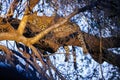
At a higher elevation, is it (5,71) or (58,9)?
(58,9)

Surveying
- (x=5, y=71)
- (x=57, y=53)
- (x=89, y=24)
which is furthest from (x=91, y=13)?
(x=5, y=71)

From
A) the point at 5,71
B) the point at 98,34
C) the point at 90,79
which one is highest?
the point at 98,34

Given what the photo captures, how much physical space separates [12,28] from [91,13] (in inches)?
56.5

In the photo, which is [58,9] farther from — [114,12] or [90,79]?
[90,79]

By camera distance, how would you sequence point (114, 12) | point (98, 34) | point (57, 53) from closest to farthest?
point (114, 12) → point (98, 34) → point (57, 53)

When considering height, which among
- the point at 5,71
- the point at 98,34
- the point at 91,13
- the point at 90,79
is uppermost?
the point at 91,13

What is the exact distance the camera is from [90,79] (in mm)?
6559

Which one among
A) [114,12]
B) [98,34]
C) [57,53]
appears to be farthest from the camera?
[57,53]

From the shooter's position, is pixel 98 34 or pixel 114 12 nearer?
pixel 114 12

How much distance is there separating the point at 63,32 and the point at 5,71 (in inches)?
48.7

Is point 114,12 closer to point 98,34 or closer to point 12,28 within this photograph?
point 98,34

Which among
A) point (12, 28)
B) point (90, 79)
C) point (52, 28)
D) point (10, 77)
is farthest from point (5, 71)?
point (90, 79)

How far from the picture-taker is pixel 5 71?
20.2 feet

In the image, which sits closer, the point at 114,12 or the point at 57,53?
the point at 114,12
